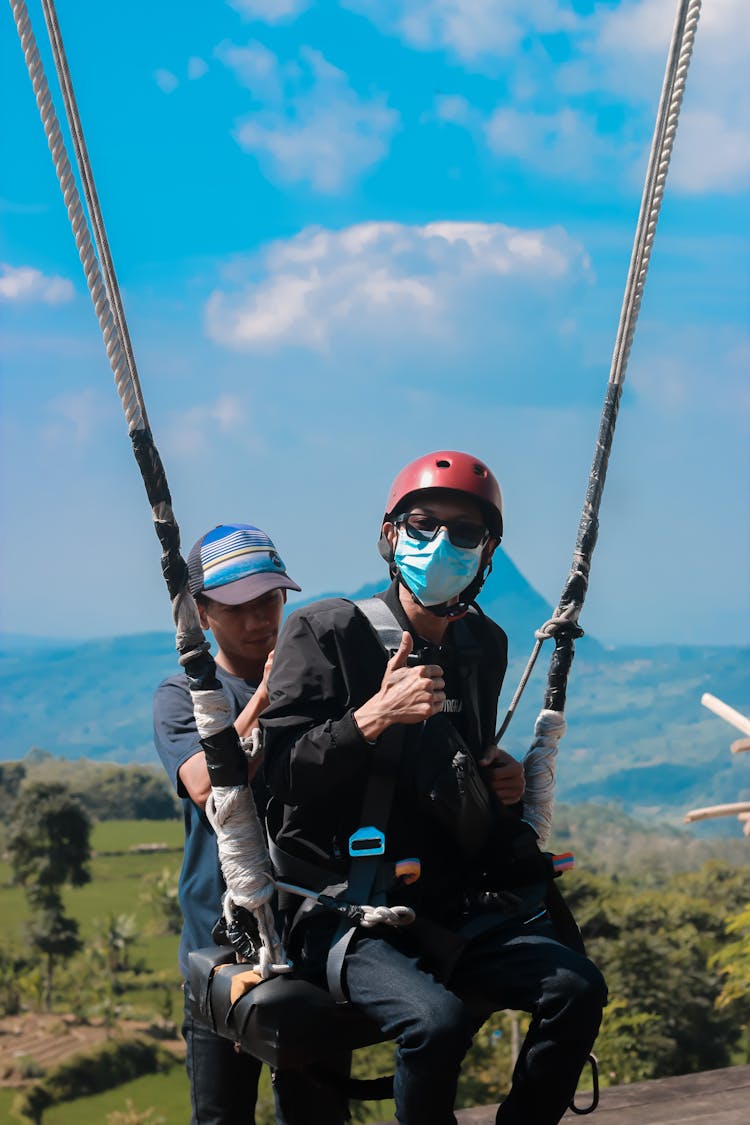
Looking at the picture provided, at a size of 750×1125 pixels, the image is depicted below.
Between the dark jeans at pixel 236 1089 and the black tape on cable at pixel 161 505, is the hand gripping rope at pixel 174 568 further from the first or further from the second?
the dark jeans at pixel 236 1089

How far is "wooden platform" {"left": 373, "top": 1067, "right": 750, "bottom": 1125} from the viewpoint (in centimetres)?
394

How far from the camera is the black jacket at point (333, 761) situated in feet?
8.25

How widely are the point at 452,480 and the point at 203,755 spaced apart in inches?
31.7

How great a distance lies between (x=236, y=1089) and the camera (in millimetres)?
2953

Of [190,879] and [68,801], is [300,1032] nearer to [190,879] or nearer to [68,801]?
[190,879]

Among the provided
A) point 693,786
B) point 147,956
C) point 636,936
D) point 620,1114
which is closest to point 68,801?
point 147,956

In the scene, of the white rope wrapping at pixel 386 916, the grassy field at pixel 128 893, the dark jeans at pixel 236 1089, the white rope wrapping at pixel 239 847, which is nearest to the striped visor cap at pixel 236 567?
the white rope wrapping at pixel 239 847

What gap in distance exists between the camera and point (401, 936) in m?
2.59

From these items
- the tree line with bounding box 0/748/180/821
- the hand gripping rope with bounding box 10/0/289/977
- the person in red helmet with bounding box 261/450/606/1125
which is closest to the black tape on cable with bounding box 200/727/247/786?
the hand gripping rope with bounding box 10/0/289/977

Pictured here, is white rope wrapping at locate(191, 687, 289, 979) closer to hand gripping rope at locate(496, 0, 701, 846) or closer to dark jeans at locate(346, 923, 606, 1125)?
dark jeans at locate(346, 923, 606, 1125)

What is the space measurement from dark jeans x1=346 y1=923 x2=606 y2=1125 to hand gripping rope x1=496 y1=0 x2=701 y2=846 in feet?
1.27

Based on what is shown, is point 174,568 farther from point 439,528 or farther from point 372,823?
point 372,823

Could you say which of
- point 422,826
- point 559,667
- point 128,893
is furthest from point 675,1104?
point 128,893

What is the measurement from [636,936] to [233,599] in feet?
55.2
